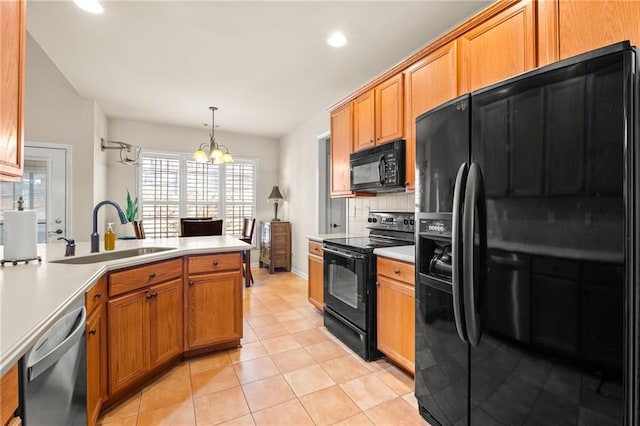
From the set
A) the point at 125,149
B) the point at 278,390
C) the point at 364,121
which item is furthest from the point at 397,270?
the point at 125,149

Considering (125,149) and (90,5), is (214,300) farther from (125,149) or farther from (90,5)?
(125,149)

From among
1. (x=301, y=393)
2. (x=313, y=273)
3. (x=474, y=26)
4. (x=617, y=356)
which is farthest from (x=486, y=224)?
(x=313, y=273)

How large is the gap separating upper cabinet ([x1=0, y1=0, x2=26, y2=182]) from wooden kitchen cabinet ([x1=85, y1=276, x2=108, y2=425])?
67cm

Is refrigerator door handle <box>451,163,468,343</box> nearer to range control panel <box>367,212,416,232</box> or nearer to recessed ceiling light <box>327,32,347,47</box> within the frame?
range control panel <box>367,212,416,232</box>

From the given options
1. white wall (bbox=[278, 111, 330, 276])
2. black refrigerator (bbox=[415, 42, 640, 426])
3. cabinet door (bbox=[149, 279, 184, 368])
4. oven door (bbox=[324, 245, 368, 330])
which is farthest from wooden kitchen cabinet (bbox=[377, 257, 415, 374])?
white wall (bbox=[278, 111, 330, 276])

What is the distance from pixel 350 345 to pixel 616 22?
2528mm

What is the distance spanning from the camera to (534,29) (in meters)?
1.55

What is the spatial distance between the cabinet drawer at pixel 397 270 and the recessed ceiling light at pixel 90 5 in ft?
9.26

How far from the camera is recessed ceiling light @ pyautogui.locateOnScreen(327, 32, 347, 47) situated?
2.55 meters

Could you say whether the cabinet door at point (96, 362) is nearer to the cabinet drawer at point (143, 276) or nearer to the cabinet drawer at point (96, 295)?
the cabinet drawer at point (96, 295)

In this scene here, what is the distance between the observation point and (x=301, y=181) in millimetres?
5352

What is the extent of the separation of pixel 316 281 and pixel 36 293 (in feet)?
8.05

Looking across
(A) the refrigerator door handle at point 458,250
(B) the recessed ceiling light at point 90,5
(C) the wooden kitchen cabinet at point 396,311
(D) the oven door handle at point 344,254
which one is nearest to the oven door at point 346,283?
(D) the oven door handle at point 344,254

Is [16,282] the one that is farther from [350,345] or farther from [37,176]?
[37,176]
